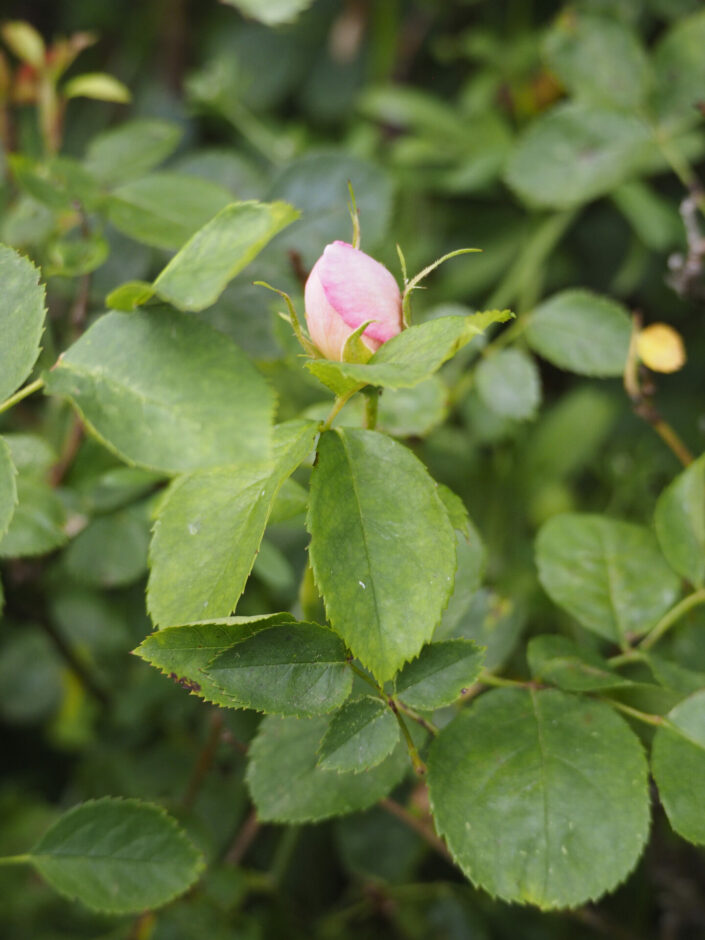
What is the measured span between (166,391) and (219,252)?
0.24ft

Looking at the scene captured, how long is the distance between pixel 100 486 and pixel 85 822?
29 cm

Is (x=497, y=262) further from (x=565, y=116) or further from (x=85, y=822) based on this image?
(x=85, y=822)

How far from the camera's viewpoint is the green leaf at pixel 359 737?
43cm

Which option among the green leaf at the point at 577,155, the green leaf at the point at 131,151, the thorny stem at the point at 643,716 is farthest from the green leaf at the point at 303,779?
the green leaf at the point at 577,155

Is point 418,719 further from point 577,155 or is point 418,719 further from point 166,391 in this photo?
point 577,155

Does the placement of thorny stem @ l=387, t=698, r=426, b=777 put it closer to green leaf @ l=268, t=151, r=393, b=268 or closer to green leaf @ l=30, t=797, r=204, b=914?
green leaf @ l=30, t=797, r=204, b=914

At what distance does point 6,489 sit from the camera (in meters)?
0.40

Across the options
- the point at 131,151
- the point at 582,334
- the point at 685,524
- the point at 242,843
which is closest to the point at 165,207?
the point at 131,151

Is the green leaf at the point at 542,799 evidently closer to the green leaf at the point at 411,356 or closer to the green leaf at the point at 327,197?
the green leaf at the point at 411,356

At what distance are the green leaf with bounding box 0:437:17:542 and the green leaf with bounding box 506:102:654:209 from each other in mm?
746

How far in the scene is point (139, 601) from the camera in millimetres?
831

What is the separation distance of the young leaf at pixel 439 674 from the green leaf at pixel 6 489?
0.23m

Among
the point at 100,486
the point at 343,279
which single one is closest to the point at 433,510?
the point at 343,279

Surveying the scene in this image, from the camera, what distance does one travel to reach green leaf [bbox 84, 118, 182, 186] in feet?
2.57
